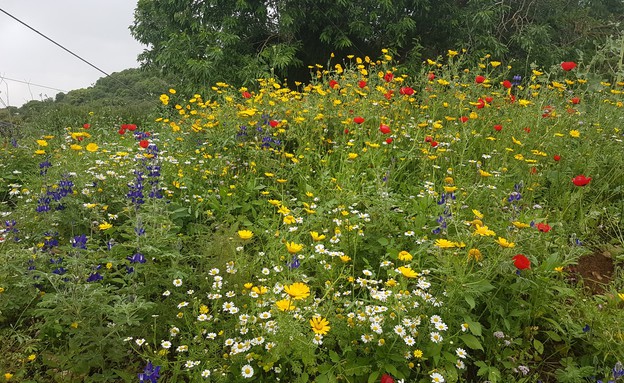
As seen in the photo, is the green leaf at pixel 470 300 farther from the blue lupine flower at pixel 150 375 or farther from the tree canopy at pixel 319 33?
the tree canopy at pixel 319 33

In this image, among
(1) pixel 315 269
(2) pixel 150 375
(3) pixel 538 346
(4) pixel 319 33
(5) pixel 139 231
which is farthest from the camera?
(4) pixel 319 33

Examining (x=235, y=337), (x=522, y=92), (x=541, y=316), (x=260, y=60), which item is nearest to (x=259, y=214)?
(x=235, y=337)

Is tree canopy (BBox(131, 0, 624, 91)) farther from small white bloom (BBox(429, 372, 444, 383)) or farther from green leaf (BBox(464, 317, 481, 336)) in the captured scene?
small white bloom (BBox(429, 372, 444, 383))

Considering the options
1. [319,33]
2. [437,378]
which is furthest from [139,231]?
[319,33]

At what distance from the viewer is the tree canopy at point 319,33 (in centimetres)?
831

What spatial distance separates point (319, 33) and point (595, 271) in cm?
825

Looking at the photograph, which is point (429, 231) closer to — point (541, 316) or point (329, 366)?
point (541, 316)

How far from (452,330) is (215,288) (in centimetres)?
101

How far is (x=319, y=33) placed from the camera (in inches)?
373

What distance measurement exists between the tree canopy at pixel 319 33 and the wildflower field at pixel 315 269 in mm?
5373

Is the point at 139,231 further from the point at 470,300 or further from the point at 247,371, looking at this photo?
the point at 470,300

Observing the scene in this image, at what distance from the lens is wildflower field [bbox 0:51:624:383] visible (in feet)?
5.32

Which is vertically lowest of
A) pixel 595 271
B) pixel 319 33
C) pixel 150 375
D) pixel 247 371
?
pixel 595 271

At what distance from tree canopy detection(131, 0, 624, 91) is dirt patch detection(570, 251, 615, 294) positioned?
6261 mm
